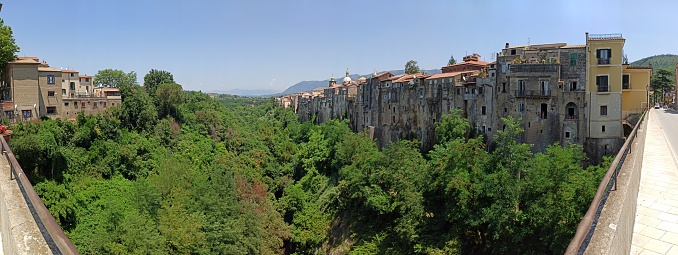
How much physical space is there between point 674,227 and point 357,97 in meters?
59.1

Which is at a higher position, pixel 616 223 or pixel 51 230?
pixel 51 230

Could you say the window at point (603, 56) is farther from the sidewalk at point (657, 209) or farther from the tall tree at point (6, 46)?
the tall tree at point (6, 46)

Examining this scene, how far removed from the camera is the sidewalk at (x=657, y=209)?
8352 millimetres

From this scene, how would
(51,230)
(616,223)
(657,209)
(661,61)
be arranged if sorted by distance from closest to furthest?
(51,230) → (616,223) → (657,209) → (661,61)

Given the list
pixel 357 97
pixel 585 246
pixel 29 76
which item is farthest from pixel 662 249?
pixel 357 97

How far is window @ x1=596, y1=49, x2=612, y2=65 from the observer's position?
110 ft

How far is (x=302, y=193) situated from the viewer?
4503 centimetres

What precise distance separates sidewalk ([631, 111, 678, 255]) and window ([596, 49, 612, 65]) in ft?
67.0

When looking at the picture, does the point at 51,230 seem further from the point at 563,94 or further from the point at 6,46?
the point at 6,46

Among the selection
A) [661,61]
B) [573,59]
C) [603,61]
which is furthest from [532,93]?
[661,61]

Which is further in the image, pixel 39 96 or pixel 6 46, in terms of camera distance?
pixel 39 96

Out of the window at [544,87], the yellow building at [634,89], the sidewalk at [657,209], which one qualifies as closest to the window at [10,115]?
the window at [544,87]

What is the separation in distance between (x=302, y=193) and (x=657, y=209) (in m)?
36.8

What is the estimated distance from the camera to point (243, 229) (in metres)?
30.8
